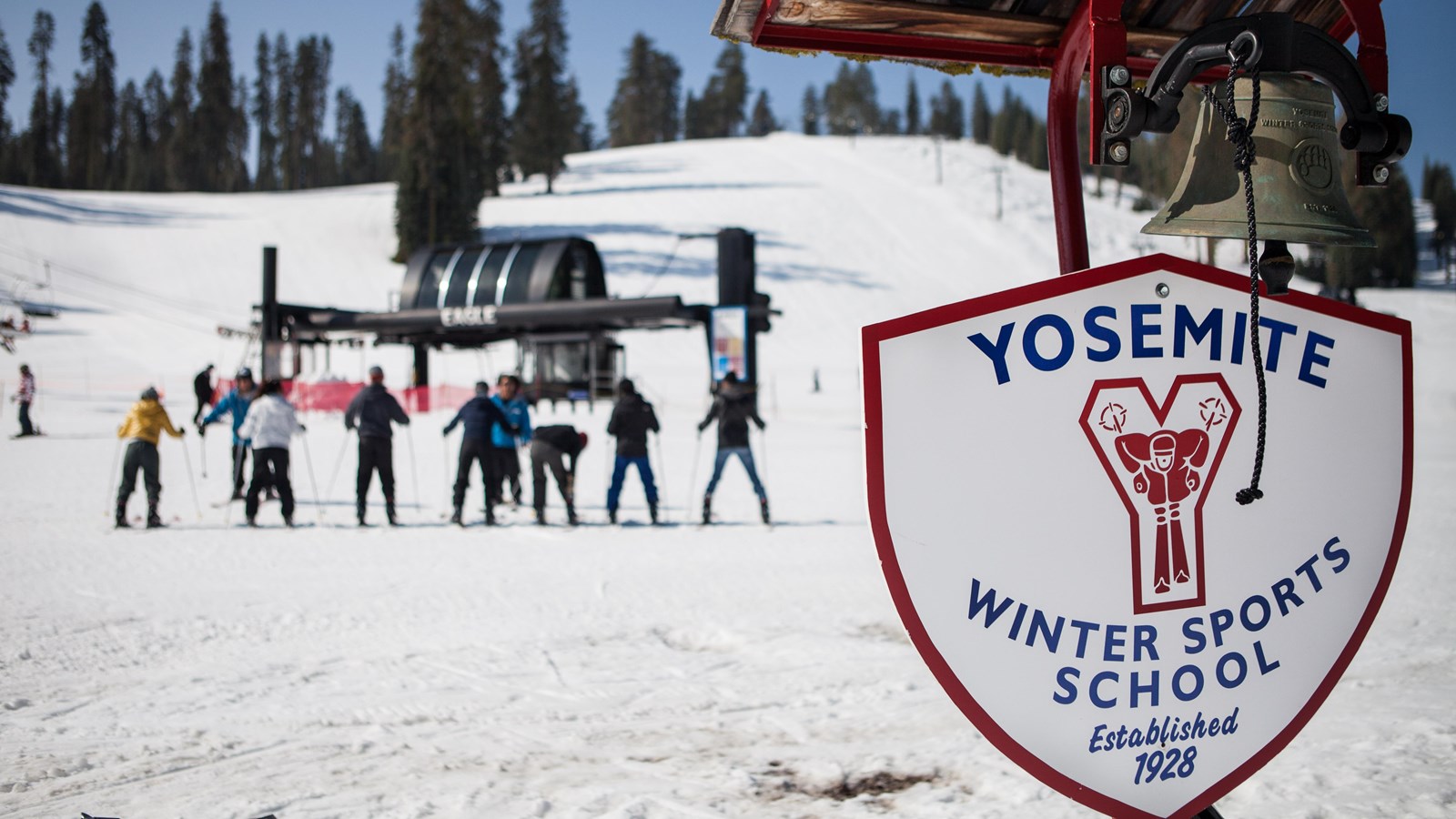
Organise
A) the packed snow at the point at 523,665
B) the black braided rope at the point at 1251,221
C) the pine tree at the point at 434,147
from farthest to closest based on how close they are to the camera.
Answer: the pine tree at the point at 434,147, the packed snow at the point at 523,665, the black braided rope at the point at 1251,221

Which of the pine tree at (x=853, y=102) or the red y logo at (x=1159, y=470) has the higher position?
the pine tree at (x=853, y=102)

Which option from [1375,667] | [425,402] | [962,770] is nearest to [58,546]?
[962,770]

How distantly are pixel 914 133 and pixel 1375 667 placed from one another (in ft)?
441

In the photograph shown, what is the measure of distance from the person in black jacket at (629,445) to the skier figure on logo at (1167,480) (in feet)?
28.3

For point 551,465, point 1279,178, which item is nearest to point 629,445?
point 551,465

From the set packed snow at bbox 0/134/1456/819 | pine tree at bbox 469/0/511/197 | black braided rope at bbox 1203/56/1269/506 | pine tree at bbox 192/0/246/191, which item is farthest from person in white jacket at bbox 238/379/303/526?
pine tree at bbox 192/0/246/191

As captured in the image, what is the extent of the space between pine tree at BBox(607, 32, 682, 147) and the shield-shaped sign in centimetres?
10481

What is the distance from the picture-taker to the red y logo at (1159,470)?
1.94 m

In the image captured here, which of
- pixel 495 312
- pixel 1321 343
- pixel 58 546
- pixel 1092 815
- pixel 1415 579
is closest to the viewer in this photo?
pixel 1321 343

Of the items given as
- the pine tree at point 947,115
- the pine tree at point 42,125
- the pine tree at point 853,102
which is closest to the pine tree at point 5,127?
the pine tree at point 42,125

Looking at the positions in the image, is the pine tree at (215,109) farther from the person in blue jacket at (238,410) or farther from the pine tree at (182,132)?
the person in blue jacket at (238,410)

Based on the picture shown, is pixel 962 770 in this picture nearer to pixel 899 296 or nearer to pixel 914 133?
pixel 899 296

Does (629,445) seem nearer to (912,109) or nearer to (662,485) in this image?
(662,485)

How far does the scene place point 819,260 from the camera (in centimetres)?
5194
